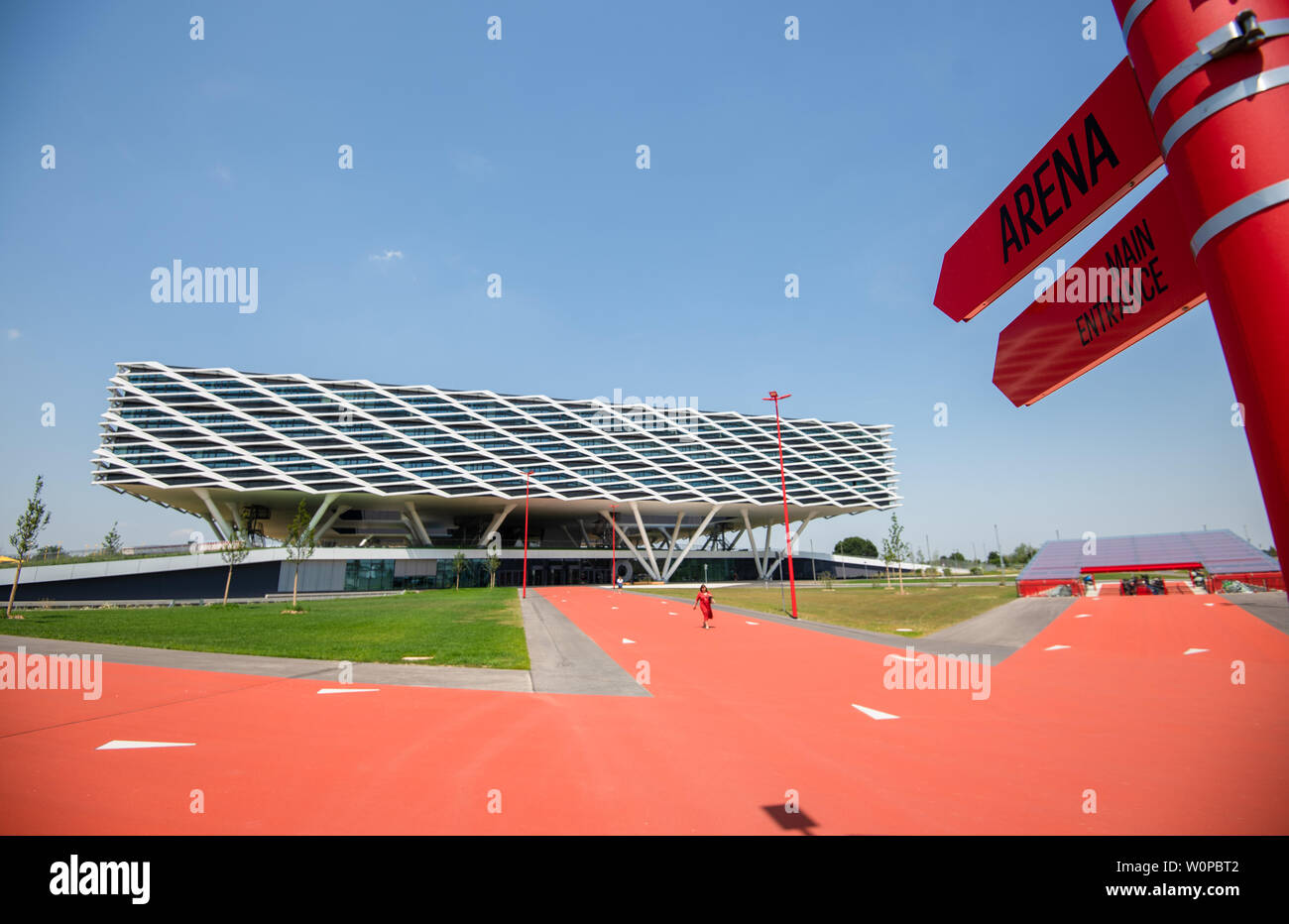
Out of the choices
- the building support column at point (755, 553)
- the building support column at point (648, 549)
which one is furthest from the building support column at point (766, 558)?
the building support column at point (648, 549)

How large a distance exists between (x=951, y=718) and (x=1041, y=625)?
13202mm

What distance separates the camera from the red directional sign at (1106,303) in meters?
2.20

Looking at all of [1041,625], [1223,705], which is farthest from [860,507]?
[1223,705]

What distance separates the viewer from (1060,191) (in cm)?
222

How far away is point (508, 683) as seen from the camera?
29.6ft

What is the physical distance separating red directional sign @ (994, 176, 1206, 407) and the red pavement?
3.08m

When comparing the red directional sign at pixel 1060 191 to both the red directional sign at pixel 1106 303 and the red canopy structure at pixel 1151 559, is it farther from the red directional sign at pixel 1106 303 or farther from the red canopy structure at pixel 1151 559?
the red canopy structure at pixel 1151 559

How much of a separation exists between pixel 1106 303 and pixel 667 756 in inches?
198

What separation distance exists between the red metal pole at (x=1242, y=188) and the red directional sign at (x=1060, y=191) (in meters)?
0.41

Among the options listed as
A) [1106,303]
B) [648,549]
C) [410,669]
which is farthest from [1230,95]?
[648,549]

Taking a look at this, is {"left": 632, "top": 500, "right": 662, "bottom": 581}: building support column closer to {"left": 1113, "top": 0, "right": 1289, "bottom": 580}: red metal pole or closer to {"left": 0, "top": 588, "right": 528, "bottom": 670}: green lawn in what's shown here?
{"left": 0, "top": 588, "right": 528, "bottom": 670}: green lawn

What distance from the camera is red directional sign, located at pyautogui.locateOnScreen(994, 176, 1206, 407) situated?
220 cm
